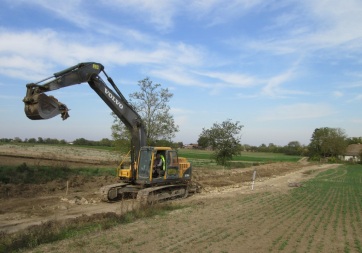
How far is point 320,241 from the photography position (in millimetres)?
9953

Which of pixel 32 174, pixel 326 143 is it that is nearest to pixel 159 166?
pixel 32 174

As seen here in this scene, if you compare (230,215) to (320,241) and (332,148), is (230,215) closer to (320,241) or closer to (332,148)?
(320,241)

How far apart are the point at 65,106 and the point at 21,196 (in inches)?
300

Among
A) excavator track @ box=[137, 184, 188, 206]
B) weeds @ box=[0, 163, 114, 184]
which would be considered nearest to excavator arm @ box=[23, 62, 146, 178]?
excavator track @ box=[137, 184, 188, 206]

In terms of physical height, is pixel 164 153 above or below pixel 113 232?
above

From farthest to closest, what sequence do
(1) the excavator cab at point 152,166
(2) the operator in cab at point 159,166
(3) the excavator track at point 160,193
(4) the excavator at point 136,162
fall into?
(2) the operator in cab at point 159,166 < (1) the excavator cab at point 152,166 < (3) the excavator track at point 160,193 < (4) the excavator at point 136,162

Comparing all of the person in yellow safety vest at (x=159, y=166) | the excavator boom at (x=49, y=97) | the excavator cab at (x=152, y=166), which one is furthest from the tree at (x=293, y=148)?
the excavator boom at (x=49, y=97)

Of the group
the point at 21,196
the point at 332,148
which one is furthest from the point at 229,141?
the point at 332,148

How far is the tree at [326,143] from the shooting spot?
3981 inches

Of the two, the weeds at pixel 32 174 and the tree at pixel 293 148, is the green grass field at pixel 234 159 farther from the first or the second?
the tree at pixel 293 148

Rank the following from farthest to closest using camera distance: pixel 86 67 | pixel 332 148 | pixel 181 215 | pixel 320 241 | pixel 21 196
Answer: pixel 332 148, pixel 21 196, pixel 86 67, pixel 181 215, pixel 320 241

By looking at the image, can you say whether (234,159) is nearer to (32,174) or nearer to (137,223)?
(32,174)

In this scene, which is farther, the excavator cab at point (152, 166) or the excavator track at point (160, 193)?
the excavator cab at point (152, 166)

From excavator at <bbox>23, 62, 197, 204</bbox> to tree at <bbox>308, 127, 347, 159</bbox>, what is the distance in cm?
8996
